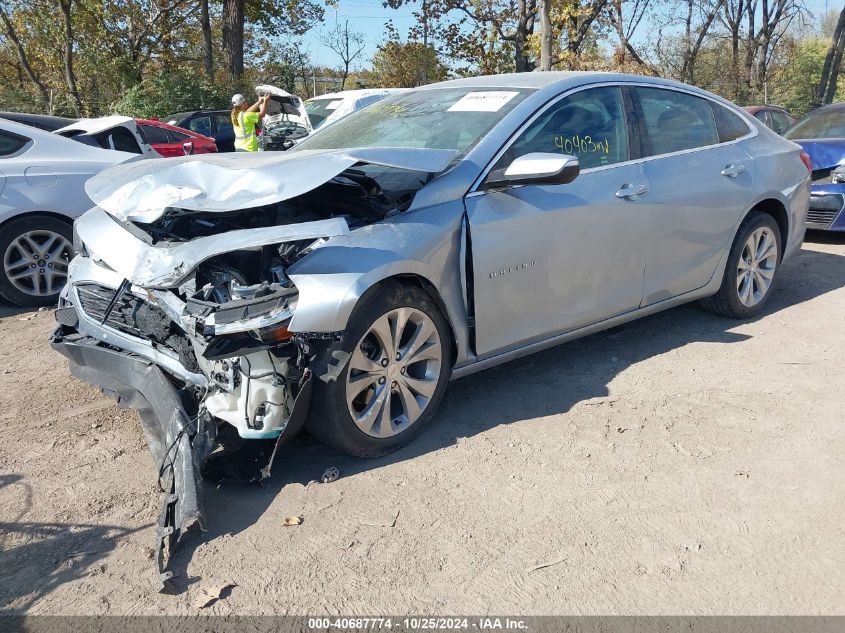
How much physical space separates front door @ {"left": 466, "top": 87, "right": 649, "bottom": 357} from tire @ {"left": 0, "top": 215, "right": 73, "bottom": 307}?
4.05 meters

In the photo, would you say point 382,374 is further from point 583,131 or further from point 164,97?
point 164,97

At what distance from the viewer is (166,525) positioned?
8.97 feet

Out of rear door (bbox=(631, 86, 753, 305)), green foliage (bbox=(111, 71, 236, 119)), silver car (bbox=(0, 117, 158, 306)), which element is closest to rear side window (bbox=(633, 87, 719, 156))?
rear door (bbox=(631, 86, 753, 305))

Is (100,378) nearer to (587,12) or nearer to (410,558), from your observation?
(410,558)

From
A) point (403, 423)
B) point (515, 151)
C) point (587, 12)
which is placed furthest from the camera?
point (587, 12)

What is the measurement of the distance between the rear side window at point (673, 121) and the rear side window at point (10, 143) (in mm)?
4932

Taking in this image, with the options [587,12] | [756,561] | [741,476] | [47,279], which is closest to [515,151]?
[741,476]

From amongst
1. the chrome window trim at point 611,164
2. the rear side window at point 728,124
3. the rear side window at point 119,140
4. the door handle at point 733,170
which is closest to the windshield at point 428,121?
the chrome window trim at point 611,164

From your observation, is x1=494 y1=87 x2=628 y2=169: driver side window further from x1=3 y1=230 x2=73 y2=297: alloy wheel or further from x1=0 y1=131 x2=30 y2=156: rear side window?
x1=0 y1=131 x2=30 y2=156: rear side window

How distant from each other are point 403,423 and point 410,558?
0.85m

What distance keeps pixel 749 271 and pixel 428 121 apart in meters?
2.79

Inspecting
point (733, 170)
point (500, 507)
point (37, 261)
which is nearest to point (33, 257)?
point (37, 261)

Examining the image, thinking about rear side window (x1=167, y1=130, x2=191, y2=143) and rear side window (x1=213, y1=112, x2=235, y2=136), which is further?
rear side window (x1=213, y1=112, x2=235, y2=136)

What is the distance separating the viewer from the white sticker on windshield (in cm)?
412
